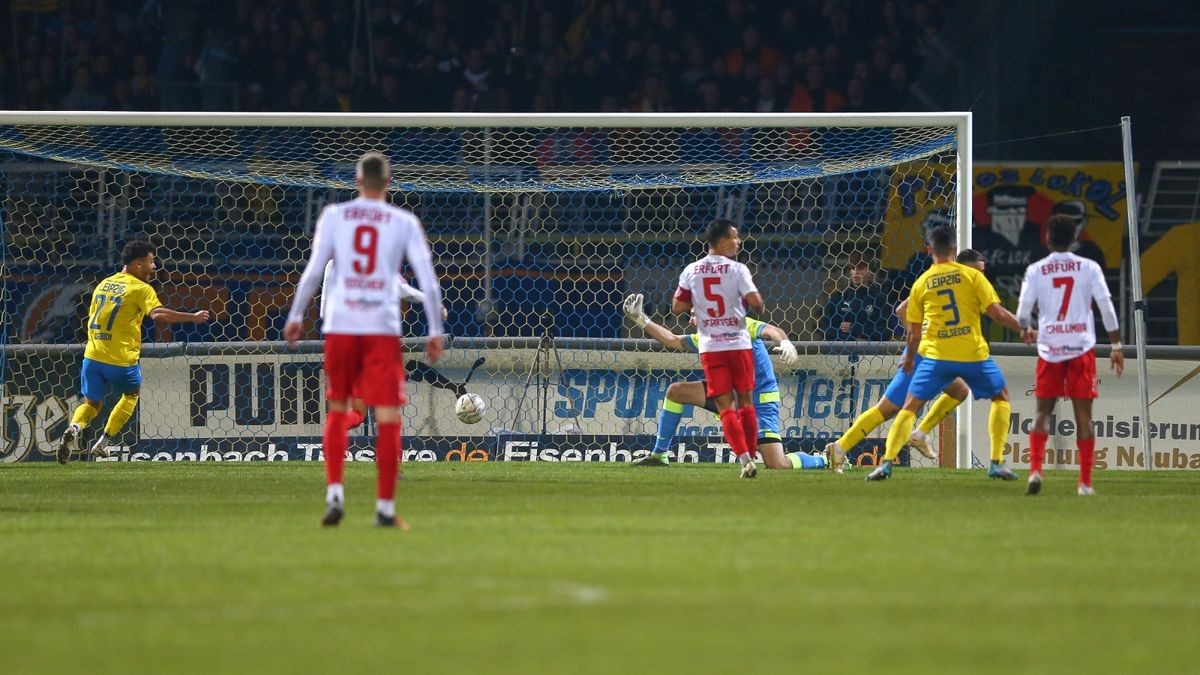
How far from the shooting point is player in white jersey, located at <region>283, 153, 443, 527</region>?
27.7 ft

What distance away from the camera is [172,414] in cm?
1658

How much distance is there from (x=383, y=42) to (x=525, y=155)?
4237 mm

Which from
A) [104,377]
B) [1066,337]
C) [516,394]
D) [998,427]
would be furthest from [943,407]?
[104,377]

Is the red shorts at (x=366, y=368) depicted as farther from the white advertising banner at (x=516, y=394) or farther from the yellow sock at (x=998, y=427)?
the white advertising banner at (x=516, y=394)

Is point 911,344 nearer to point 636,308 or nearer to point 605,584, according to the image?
point 636,308

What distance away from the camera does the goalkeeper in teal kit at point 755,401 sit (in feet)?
49.4

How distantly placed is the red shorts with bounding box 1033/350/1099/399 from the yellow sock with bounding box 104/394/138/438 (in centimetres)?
827

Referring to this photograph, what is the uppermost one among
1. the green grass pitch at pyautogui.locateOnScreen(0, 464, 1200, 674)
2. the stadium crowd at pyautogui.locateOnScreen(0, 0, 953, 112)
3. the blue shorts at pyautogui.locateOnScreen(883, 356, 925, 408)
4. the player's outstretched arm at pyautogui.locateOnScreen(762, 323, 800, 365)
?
the stadium crowd at pyautogui.locateOnScreen(0, 0, 953, 112)

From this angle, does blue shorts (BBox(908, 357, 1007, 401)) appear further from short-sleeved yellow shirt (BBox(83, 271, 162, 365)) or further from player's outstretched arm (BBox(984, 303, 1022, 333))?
short-sleeved yellow shirt (BBox(83, 271, 162, 365))

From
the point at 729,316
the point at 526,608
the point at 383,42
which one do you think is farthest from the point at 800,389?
the point at 526,608

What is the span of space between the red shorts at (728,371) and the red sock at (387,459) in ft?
17.1

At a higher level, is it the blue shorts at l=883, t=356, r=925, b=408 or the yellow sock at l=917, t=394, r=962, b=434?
the blue shorts at l=883, t=356, r=925, b=408

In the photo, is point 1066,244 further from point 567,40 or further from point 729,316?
point 567,40

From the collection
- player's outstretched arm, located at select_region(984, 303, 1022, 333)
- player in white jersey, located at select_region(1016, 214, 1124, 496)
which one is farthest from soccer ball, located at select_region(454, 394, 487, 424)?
player in white jersey, located at select_region(1016, 214, 1124, 496)
